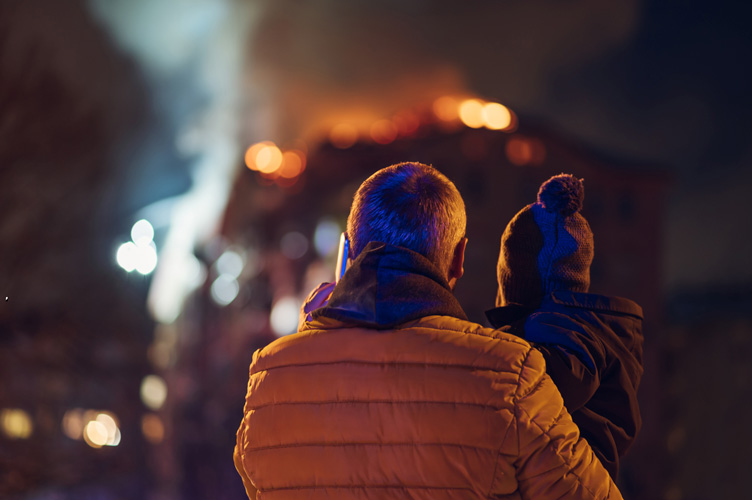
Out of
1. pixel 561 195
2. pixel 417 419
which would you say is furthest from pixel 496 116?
pixel 417 419

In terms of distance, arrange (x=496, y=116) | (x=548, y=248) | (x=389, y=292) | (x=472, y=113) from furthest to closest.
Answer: (x=496, y=116), (x=472, y=113), (x=548, y=248), (x=389, y=292)

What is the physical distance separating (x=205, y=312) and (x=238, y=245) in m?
3.87

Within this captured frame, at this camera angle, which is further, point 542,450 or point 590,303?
point 590,303

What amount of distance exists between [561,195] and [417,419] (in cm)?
83

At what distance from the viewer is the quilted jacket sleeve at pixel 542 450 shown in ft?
5.09

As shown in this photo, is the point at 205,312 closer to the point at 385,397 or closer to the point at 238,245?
the point at 238,245

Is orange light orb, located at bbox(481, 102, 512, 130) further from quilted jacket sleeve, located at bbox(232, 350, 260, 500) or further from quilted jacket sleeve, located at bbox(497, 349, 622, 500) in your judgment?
quilted jacket sleeve, located at bbox(497, 349, 622, 500)

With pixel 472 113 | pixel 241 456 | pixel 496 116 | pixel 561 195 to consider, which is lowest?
pixel 241 456

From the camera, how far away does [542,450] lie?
5.09 ft

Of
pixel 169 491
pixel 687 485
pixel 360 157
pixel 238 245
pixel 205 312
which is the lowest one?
pixel 687 485

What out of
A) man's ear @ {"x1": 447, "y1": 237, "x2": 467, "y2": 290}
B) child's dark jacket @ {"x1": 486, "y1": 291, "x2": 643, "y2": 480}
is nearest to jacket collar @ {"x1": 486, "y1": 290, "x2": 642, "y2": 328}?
child's dark jacket @ {"x1": 486, "y1": 291, "x2": 643, "y2": 480}

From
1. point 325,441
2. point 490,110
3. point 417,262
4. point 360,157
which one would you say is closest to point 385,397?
point 325,441

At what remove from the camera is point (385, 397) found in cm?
167

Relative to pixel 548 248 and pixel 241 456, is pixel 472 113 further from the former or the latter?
pixel 241 456
